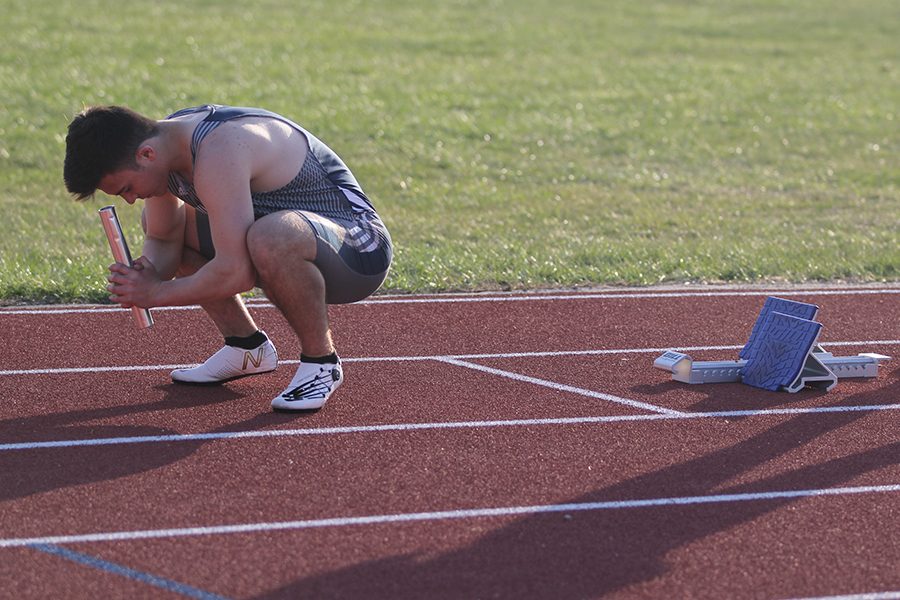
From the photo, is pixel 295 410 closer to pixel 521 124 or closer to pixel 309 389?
pixel 309 389

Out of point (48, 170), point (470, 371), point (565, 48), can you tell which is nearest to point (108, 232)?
point (470, 371)

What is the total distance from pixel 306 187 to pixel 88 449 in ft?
4.66

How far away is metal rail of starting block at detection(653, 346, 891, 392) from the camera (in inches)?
227

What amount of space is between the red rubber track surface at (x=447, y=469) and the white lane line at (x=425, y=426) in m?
0.01

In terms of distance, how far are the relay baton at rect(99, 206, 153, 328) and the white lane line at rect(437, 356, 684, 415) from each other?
152 cm

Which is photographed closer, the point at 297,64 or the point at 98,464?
the point at 98,464

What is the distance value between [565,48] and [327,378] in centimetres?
1378

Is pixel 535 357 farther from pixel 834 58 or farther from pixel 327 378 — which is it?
pixel 834 58

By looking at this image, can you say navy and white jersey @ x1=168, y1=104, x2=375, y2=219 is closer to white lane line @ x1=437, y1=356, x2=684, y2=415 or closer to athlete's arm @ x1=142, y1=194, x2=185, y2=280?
athlete's arm @ x1=142, y1=194, x2=185, y2=280

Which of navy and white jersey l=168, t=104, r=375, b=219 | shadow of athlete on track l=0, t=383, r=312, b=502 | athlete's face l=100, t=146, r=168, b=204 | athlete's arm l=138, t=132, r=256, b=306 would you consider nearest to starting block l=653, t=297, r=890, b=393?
navy and white jersey l=168, t=104, r=375, b=219

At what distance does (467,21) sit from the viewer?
20.2m

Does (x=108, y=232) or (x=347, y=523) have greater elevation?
(x=108, y=232)

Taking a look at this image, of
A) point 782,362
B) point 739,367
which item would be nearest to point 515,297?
point 739,367

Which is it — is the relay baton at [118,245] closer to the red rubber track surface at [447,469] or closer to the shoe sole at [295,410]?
the red rubber track surface at [447,469]
